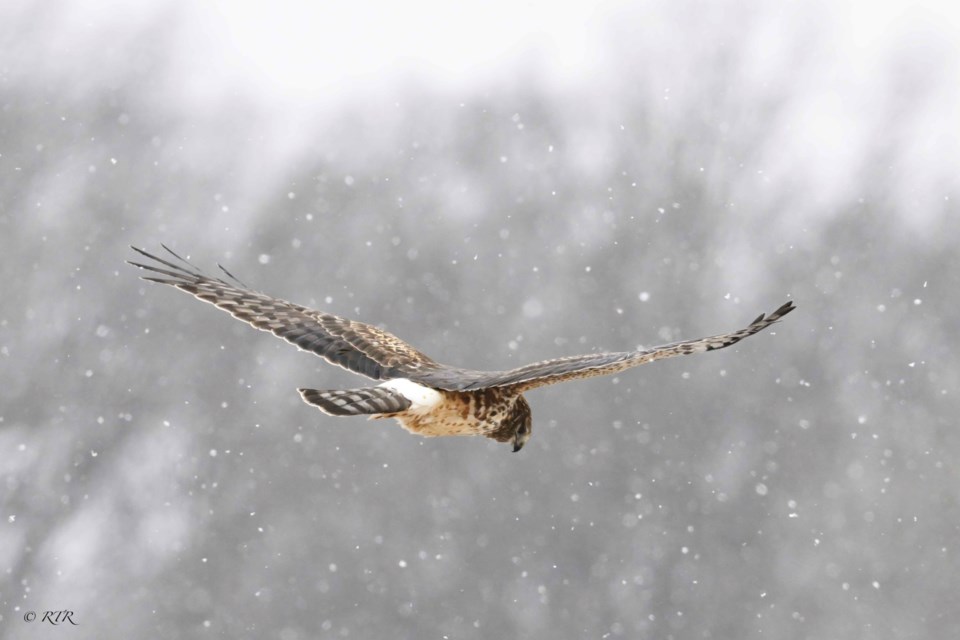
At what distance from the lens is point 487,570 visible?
23.0 meters

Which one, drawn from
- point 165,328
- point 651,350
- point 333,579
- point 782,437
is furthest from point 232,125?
point 651,350

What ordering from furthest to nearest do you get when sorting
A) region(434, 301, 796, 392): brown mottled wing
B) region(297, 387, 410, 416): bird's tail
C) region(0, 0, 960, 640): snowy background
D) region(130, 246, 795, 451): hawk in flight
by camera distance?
region(0, 0, 960, 640): snowy background
region(130, 246, 795, 451): hawk in flight
region(434, 301, 796, 392): brown mottled wing
region(297, 387, 410, 416): bird's tail

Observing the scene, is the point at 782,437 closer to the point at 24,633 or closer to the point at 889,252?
the point at 889,252

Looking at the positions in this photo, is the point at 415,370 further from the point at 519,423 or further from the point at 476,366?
the point at 476,366

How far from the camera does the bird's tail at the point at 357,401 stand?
19.9ft

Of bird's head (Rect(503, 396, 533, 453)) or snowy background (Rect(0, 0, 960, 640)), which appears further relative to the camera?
snowy background (Rect(0, 0, 960, 640))

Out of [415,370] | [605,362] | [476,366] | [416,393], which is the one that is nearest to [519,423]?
[415,370]

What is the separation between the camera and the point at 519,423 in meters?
7.85

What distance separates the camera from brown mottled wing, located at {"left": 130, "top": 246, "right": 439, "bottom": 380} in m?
7.54

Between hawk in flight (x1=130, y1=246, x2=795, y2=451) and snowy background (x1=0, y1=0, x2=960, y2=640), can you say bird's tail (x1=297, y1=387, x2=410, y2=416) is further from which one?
snowy background (x1=0, y1=0, x2=960, y2=640)

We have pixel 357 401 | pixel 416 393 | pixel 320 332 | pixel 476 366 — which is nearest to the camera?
pixel 357 401

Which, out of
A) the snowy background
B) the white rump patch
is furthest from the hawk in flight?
the snowy background

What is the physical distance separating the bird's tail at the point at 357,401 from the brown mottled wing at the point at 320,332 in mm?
550

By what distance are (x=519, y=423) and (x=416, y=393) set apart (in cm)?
95
